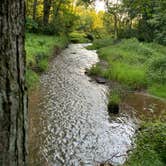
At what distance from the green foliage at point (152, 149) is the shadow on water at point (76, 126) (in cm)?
69

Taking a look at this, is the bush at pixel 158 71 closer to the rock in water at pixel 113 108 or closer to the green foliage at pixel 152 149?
the rock in water at pixel 113 108

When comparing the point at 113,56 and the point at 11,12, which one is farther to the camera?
the point at 113,56

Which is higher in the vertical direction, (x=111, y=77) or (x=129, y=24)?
(x=129, y=24)

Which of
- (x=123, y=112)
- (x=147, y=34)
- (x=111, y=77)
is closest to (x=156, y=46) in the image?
(x=147, y=34)

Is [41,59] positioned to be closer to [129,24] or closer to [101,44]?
[101,44]

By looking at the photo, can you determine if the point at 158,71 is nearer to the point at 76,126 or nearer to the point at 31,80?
the point at 31,80

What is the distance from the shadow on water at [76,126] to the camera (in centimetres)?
620

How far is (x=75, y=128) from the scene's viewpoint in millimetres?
7652

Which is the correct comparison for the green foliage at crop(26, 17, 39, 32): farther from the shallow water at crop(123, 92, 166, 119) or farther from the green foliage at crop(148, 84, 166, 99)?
the shallow water at crop(123, 92, 166, 119)

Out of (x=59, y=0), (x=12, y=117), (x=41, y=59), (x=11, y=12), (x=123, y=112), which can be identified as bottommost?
(x=123, y=112)

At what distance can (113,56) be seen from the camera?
1833 centimetres

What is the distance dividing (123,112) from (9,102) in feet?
27.6

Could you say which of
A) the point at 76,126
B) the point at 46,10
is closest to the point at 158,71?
the point at 76,126

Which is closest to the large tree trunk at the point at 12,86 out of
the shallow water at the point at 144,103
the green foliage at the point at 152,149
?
the green foliage at the point at 152,149
